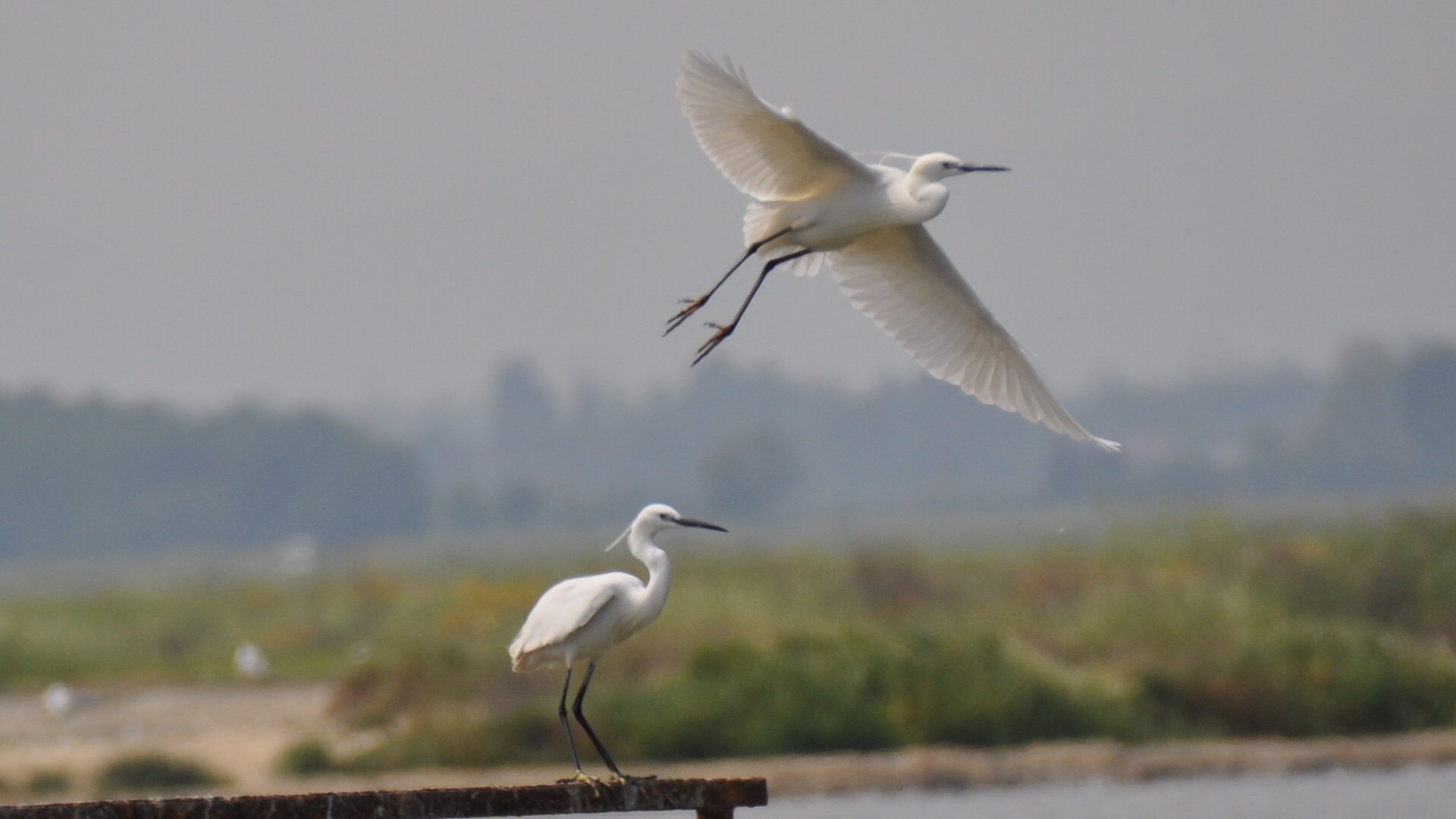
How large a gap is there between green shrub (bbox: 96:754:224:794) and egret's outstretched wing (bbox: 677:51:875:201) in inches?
452

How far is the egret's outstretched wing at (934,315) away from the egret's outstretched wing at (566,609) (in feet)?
7.50

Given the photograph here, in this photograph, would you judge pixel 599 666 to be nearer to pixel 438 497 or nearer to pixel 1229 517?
pixel 1229 517

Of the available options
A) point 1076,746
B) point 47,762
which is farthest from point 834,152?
point 47,762

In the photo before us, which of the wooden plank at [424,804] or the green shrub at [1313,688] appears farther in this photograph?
the green shrub at [1313,688]

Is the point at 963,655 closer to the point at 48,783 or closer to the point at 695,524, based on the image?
the point at 48,783

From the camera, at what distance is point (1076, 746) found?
17562 mm

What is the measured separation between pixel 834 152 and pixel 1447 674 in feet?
38.9

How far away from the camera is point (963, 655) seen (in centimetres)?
1792

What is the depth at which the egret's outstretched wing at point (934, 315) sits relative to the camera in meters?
8.95

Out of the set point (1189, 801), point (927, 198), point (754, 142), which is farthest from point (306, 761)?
point (927, 198)

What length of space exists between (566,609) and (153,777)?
487 inches

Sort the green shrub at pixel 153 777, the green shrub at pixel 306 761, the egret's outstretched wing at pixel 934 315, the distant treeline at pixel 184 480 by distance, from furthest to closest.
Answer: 1. the distant treeline at pixel 184 480
2. the green shrub at pixel 306 761
3. the green shrub at pixel 153 777
4. the egret's outstretched wing at pixel 934 315

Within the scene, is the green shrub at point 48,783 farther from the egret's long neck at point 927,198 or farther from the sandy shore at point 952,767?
the egret's long neck at point 927,198

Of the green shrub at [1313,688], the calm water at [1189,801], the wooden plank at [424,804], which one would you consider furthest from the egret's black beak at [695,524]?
the green shrub at [1313,688]
